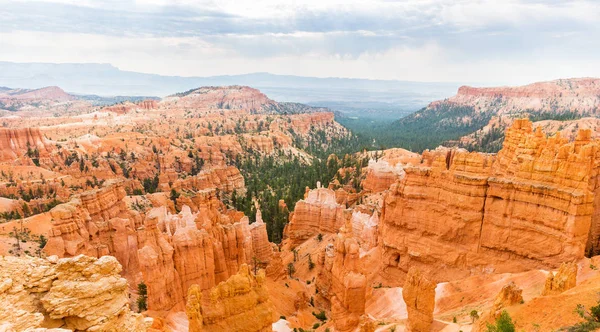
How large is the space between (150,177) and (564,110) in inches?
8020


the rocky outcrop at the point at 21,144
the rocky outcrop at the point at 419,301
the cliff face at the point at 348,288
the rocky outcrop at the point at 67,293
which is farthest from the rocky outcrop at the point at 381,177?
the rocky outcrop at the point at 21,144

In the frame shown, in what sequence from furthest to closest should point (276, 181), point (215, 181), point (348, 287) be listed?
point (276, 181) < point (215, 181) < point (348, 287)

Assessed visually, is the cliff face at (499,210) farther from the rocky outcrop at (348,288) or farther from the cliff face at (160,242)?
the cliff face at (160,242)

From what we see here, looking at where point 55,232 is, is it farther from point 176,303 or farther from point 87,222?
point 176,303

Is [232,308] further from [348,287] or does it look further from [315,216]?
[315,216]

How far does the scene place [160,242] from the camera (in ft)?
82.5

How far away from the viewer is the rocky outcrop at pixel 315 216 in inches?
1811

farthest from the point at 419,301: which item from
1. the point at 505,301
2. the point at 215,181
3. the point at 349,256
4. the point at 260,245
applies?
the point at 215,181

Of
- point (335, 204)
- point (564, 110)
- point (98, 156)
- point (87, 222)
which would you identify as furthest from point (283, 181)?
point (564, 110)

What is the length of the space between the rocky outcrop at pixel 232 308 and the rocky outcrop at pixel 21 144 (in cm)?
8620

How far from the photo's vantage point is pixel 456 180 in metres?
27.0

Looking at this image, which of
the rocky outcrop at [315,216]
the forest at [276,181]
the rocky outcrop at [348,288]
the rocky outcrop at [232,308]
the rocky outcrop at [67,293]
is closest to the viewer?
the rocky outcrop at [67,293]

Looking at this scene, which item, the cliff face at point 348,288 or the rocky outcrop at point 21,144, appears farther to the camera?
the rocky outcrop at point 21,144

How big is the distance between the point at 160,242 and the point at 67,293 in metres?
15.5
